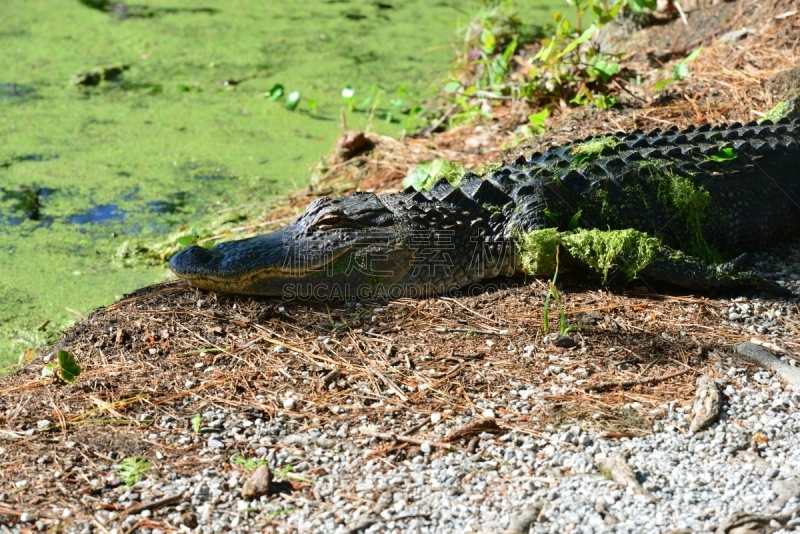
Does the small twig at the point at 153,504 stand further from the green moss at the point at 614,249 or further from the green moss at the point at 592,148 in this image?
the green moss at the point at 592,148

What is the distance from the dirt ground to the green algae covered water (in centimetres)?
114

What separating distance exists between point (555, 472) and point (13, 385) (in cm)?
250

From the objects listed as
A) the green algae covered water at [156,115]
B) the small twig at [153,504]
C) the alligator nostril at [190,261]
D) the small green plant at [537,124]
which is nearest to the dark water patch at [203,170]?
the green algae covered water at [156,115]

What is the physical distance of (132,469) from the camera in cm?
304

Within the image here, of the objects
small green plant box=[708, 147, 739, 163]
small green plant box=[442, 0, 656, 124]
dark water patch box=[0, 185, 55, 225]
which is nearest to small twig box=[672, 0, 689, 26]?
small green plant box=[442, 0, 656, 124]

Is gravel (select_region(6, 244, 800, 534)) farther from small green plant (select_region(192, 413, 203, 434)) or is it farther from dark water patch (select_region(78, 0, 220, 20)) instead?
dark water patch (select_region(78, 0, 220, 20))

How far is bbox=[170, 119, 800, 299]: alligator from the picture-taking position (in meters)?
4.21

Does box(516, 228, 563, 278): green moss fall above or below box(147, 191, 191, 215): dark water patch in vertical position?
above

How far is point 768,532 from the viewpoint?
251cm

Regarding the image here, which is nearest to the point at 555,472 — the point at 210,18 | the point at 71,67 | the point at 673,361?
the point at 673,361

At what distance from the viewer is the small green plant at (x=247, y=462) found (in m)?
3.04

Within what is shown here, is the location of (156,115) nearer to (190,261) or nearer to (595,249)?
(190,261)

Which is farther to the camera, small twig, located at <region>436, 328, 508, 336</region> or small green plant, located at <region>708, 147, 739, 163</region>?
small green plant, located at <region>708, 147, 739, 163</region>

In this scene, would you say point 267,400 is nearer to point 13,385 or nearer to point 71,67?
point 13,385
